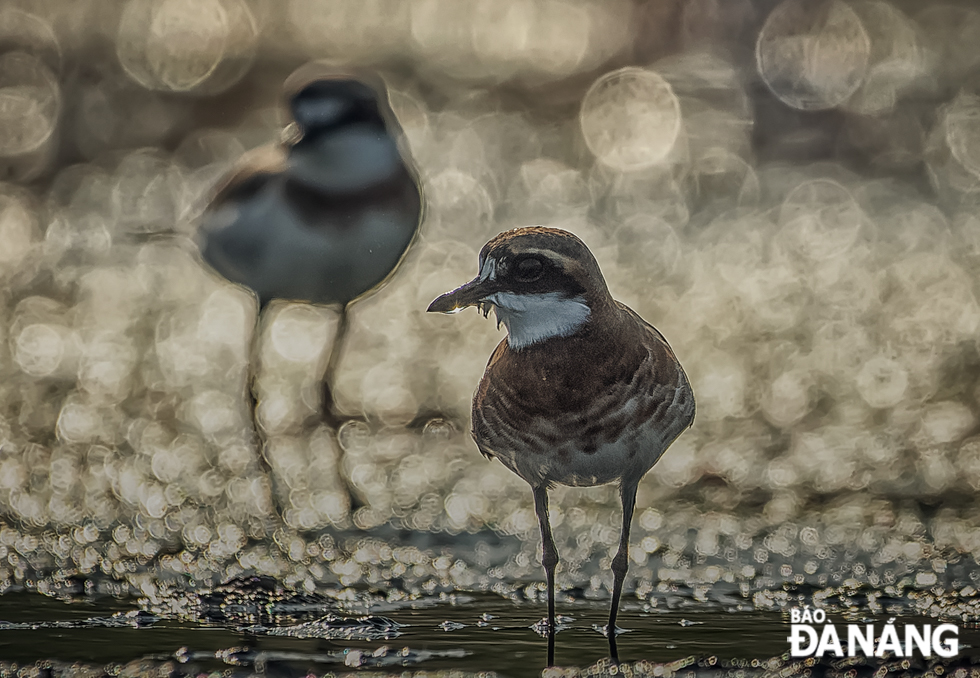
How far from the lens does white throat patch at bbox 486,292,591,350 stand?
2604mm

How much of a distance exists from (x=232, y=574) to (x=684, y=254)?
4510mm

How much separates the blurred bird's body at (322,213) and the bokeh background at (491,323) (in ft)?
1.36

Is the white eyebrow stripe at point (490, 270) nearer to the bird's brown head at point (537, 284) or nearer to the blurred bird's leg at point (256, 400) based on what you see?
the bird's brown head at point (537, 284)

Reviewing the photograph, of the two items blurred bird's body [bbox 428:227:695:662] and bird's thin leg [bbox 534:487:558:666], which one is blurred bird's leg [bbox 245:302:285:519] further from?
blurred bird's body [bbox 428:227:695:662]

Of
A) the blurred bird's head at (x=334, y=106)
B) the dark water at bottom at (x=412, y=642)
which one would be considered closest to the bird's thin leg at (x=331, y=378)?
the blurred bird's head at (x=334, y=106)

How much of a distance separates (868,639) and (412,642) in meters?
1.03

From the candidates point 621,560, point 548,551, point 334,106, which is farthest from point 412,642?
point 334,106

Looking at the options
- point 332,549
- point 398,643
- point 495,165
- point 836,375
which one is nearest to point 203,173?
point 495,165

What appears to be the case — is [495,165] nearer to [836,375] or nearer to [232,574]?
[836,375]

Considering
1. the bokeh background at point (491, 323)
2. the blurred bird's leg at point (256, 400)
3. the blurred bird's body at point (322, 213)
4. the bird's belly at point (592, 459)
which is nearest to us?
the bird's belly at point (592, 459)

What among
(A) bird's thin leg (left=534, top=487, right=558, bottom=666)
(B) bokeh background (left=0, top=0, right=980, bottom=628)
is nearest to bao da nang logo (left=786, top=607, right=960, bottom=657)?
(B) bokeh background (left=0, top=0, right=980, bottom=628)

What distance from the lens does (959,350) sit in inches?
230

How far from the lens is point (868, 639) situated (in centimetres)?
290

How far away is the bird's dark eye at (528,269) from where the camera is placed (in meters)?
2.55
